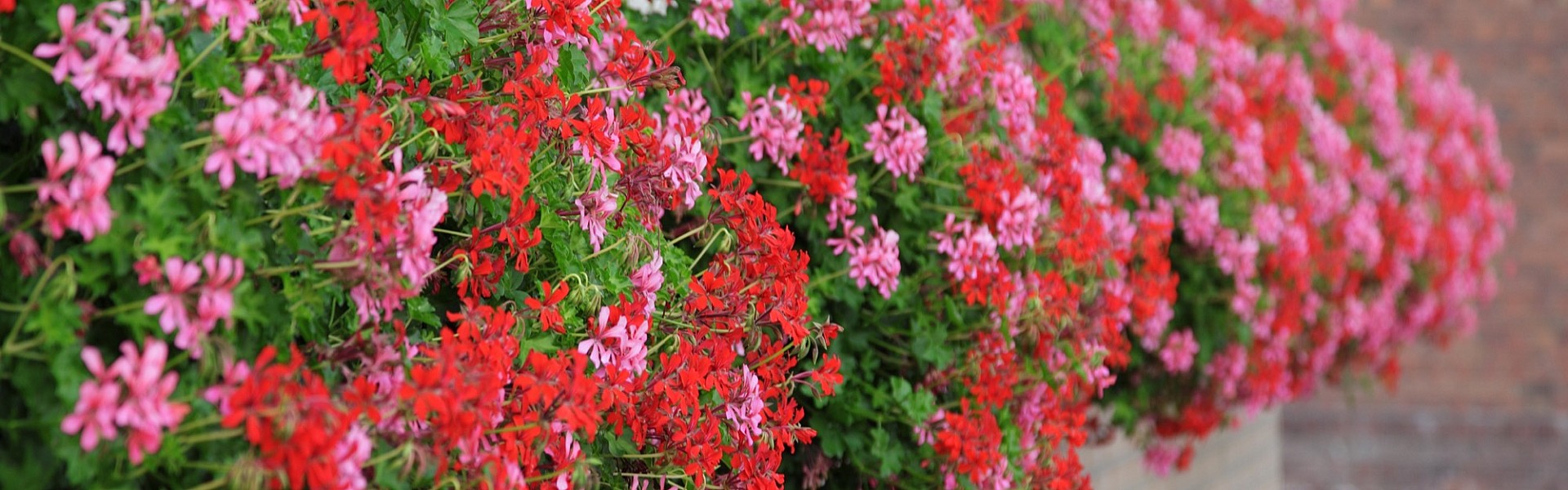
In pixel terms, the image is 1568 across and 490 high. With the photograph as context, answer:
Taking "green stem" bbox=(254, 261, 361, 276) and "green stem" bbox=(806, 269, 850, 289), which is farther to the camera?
"green stem" bbox=(806, 269, 850, 289)

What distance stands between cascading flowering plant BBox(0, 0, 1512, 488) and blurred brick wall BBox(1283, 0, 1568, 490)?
4.87 metres

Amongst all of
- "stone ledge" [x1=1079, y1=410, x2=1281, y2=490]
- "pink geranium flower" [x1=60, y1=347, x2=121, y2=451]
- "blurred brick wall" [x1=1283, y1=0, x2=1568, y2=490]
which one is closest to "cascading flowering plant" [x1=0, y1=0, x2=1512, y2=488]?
"pink geranium flower" [x1=60, y1=347, x2=121, y2=451]

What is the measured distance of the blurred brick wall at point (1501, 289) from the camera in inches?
310

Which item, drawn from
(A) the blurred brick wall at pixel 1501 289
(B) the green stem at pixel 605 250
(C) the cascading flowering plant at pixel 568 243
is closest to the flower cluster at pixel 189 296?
(C) the cascading flowering plant at pixel 568 243

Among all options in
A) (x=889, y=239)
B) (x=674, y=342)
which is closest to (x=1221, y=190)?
(x=889, y=239)

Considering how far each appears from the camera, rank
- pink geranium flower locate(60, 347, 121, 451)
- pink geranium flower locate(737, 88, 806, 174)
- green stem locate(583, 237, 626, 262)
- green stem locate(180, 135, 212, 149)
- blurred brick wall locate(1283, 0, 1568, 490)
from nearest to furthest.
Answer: pink geranium flower locate(60, 347, 121, 451), green stem locate(180, 135, 212, 149), green stem locate(583, 237, 626, 262), pink geranium flower locate(737, 88, 806, 174), blurred brick wall locate(1283, 0, 1568, 490)

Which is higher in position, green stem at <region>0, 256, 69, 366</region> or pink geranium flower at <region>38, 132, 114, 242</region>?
pink geranium flower at <region>38, 132, 114, 242</region>

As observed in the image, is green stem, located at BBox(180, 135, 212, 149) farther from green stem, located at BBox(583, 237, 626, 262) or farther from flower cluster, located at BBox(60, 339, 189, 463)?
green stem, located at BBox(583, 237, 626, 262)

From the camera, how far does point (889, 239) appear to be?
2209mm

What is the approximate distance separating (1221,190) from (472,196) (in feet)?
8.50

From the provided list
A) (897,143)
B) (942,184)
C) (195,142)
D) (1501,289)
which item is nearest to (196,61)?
(195,142)

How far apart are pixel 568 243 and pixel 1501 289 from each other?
24.6 ft

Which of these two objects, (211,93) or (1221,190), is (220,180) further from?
(1221,190)

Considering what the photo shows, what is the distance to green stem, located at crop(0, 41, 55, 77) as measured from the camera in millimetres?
1195
